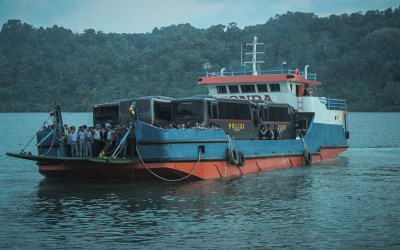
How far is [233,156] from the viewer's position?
31750mm

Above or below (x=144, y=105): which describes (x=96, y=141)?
below

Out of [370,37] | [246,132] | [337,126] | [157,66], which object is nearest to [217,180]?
[246,132]

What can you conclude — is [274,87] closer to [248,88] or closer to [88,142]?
[248,88]

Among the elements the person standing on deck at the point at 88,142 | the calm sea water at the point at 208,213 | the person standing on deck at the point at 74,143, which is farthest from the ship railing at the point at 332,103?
the person standing on deck at the point at 74,143

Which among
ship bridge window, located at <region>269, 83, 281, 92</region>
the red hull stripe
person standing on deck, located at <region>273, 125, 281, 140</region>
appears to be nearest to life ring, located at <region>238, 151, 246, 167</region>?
the red hull stripe

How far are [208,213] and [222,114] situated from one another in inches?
410

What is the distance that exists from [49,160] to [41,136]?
103 inches

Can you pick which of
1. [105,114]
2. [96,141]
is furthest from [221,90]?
[96,141]

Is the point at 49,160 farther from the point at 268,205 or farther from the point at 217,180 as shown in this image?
the point at 268,205

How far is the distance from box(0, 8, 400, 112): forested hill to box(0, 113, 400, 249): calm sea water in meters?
108

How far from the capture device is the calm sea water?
18828 millimetres

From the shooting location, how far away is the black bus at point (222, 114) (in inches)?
1235

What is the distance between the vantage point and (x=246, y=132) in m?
34.3

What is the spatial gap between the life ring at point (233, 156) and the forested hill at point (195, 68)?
10533 cm
